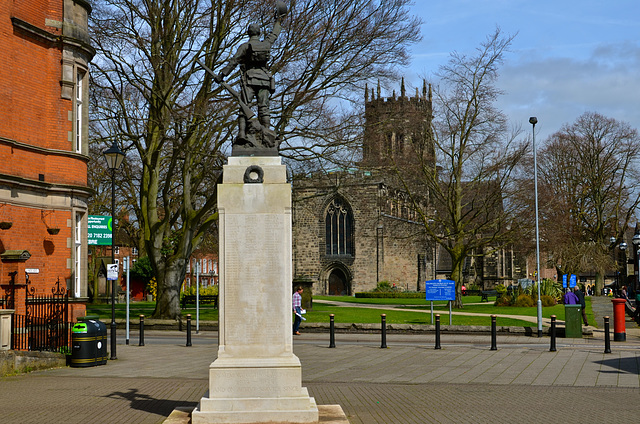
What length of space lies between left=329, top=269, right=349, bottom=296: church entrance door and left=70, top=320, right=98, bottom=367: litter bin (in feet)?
172

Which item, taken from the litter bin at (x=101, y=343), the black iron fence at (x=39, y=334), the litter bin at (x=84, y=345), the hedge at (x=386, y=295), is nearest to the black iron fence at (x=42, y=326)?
the black iron fence at (x=39, y=334)

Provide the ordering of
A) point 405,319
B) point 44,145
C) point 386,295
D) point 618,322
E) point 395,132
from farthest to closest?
1. point 386,295
2. point 395,132
3. point 405,319
4. point 618,322
5. point 44,145

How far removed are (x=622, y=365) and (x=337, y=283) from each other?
53.4 m

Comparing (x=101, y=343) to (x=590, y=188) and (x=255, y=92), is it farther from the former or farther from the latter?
(x=590, y=188)

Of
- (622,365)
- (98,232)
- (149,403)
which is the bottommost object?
(622,365)

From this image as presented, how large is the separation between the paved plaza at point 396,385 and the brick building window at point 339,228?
4683 cm

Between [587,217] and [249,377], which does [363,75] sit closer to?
[249,377]

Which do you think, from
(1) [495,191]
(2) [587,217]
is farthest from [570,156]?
(1) [495,191]

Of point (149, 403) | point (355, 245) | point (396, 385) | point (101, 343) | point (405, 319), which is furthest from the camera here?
point (355, 245)

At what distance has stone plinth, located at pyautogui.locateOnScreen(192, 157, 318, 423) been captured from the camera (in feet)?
29.4

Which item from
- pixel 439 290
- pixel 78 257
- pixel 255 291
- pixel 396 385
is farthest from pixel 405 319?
pixel 255 291

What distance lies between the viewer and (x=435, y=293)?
2548 centimetres

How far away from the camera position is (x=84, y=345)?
53.4 ft

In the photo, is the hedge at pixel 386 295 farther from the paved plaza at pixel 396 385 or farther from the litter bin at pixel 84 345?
the litter bin at pixel 84 345
